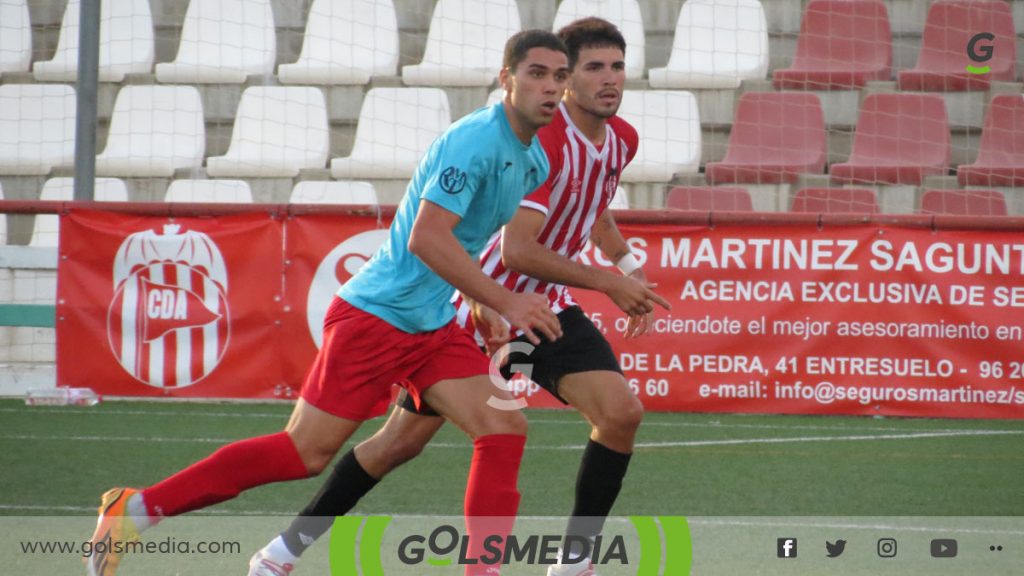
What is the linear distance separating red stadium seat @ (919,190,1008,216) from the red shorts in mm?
8830

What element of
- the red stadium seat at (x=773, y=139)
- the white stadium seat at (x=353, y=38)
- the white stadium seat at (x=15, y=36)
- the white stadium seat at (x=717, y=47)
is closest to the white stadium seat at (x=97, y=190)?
the white stadium seat at (x=353, y=38)

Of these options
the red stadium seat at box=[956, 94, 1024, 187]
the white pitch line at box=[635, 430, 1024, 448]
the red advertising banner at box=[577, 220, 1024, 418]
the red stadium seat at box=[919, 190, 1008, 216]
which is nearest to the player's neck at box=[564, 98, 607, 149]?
the white pitch line at box=[635, 430, 1024, 448]

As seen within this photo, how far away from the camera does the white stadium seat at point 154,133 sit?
14.2 metres

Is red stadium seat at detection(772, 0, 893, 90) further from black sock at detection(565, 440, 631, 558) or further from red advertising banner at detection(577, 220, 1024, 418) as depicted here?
black sock at detection(565, 440, 631, 558)

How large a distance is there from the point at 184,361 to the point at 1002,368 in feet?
18.9

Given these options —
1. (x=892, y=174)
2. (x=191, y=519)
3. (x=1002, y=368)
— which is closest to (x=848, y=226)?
(x=1002, y=368)

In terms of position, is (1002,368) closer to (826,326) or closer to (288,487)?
(826,326)

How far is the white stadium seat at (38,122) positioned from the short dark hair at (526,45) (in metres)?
11.3

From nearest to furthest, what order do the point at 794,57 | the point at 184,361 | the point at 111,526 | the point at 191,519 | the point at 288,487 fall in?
the point at 111,526 < the point at 191,519 < the point at 288,487 < the point at 184,361 < the point at 794,57

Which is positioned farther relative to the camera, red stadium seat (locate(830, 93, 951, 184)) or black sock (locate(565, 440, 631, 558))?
red stadium seat (locate(830, 93, 951, 184))

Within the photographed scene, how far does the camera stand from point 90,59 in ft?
36.7

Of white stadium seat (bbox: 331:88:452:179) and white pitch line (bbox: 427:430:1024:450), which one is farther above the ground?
white stadium seat (bbox: 331:88:452:179)

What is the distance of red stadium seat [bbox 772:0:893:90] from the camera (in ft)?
45.9

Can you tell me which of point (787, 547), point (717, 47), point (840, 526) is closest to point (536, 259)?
point (787, 547)
